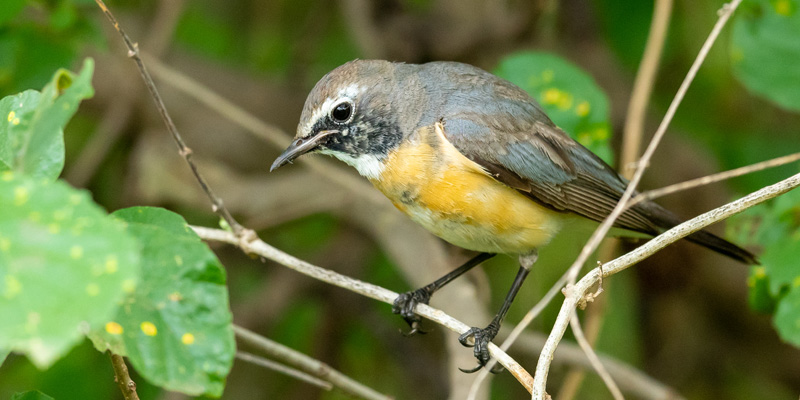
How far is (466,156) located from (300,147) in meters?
0.79

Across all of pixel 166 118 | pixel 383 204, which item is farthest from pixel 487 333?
pixel 166 118

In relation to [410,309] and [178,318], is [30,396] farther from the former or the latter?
[410,309]

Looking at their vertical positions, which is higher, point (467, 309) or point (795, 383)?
point (795, 383)

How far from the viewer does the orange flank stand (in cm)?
361

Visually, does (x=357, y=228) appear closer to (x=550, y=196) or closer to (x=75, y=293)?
(x=550, y=196)

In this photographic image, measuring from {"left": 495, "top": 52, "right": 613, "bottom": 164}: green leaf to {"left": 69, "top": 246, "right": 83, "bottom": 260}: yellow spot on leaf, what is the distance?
3.06m

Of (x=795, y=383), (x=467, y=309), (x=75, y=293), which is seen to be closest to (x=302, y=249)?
(x=467, y=309)

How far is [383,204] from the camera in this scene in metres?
5.32

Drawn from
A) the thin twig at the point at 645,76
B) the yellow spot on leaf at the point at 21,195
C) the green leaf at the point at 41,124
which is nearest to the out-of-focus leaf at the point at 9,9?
the green leaf at the point at 41,124

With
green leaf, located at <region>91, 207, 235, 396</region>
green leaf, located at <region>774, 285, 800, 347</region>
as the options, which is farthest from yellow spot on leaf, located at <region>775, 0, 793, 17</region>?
green leaf, located at <region>91, 207, 235, 396</region>

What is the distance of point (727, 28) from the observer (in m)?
6.03

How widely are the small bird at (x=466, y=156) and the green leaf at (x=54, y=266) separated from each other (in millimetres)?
2068

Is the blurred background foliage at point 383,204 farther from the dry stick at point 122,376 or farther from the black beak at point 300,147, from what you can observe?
the dry stick at point 122,376

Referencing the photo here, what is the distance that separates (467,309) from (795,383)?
312 cm
